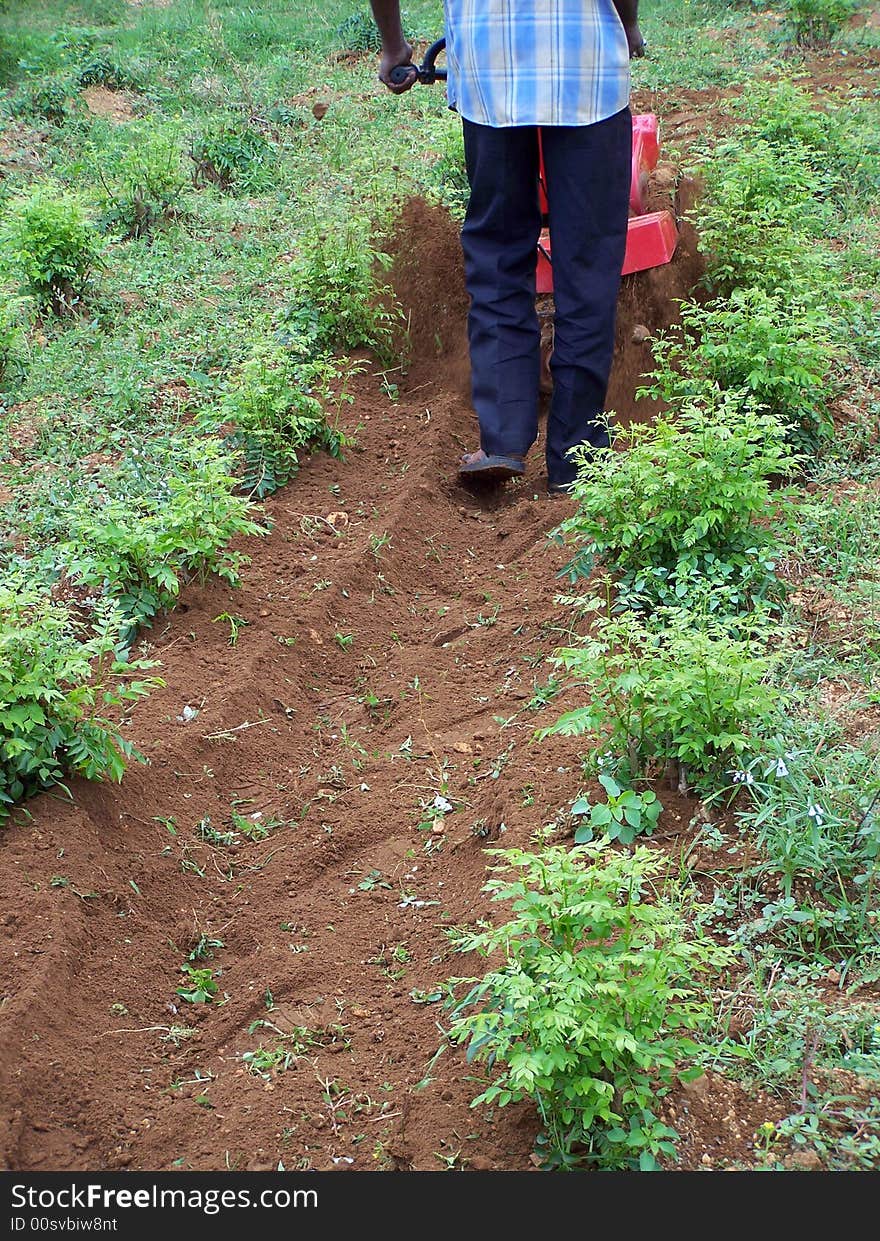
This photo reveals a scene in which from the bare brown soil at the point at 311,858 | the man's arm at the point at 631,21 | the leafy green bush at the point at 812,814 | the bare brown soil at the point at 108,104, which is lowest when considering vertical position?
the bare brown soil at the point at 311,858

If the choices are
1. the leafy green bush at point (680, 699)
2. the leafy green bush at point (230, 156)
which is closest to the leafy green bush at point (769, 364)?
the leafy green bush at point (680, 699)

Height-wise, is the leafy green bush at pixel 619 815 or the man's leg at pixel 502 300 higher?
the man's leg at pixel 502 300

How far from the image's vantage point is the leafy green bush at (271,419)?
481 centimetres

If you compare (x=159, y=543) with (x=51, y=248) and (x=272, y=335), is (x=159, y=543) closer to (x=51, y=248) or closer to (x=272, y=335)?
(x=272, y=335)

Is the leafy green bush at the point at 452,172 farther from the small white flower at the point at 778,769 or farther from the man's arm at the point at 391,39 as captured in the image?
the small white flower at the point at 778,769

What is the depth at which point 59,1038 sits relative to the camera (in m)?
2.79

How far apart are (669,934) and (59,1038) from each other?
139cm

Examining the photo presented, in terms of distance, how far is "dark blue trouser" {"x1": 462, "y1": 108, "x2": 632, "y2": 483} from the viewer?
4266 millimetres

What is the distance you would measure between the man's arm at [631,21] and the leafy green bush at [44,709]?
276 cm

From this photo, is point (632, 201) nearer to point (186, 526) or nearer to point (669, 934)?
point (186, 526)

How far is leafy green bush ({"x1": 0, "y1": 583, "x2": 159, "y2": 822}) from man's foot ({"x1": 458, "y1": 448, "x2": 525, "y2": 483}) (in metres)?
1.73

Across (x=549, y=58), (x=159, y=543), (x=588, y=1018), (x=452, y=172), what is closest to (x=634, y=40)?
(x=549, y=58)

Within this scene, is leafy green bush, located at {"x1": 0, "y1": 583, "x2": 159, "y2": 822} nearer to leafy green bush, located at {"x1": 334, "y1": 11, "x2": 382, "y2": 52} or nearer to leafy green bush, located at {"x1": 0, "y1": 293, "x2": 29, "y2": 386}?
leafy green bush, located at {"x1": 0, "y1": 293, "x2": 29, "y2": 386}

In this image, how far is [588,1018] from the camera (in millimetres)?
2166
